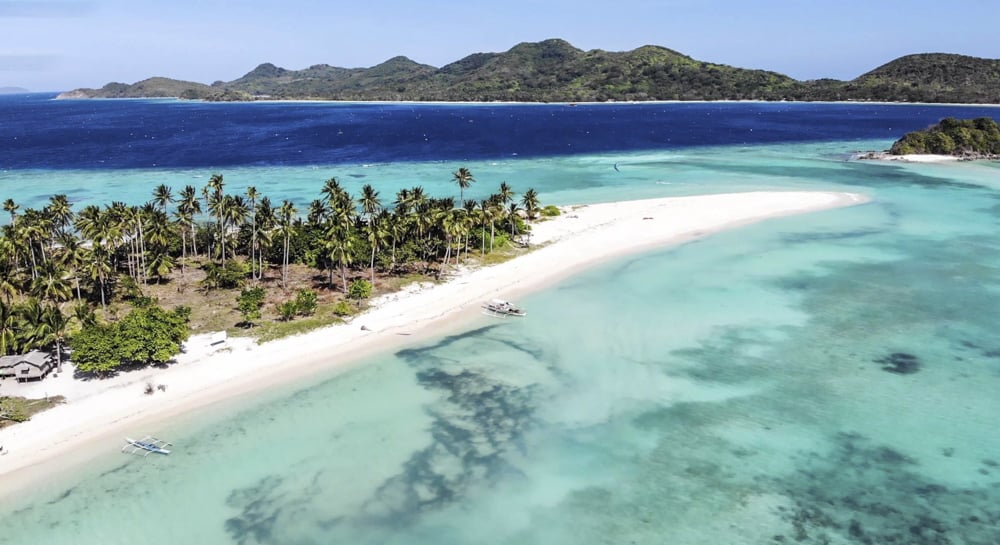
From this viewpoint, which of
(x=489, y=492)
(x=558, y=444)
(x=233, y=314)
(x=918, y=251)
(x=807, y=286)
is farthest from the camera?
(x=918, y=251)

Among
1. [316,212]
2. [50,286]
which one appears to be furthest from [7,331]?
[316,212]

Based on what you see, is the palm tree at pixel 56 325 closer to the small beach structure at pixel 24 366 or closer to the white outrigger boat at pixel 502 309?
the small beach structure at pixel 24 366

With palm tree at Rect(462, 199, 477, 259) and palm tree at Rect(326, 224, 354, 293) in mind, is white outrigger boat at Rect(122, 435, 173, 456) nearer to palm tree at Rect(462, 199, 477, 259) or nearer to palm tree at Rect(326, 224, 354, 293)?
palm tree at Rect(326, 224, 354, 293)

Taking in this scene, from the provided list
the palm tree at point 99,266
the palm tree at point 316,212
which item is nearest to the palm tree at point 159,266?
the palm tree at point 99,266

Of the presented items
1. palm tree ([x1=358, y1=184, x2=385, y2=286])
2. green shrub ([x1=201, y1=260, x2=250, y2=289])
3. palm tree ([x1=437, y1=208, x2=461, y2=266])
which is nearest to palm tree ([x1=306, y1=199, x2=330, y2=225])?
palm tree ([x1=358, y1=184, x2=385, y2=286])

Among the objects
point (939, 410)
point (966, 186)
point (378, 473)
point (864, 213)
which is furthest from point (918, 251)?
point (378, 473)

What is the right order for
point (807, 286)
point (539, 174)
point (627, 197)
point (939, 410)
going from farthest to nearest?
point (539, 174), point (627, 197), point (807, 286), point (939, 410)

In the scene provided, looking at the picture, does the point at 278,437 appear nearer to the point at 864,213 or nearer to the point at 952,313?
the point at 952,313
